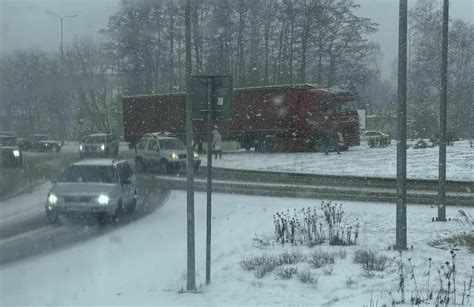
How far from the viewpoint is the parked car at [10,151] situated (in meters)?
37.4

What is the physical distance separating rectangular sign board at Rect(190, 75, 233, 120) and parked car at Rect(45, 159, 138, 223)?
6591 millimetres

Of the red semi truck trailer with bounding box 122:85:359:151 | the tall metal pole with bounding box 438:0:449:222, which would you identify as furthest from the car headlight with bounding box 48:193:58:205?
the red semi truck trailer with bounding box 122:85:359:151

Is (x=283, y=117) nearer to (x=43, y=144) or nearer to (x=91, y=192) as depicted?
(x=43, y=144)

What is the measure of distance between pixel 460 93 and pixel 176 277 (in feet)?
173

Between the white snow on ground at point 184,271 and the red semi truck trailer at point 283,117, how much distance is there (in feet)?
79.5

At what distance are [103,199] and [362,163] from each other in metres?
19.0

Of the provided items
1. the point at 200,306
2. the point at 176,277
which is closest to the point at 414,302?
the point at 200,306

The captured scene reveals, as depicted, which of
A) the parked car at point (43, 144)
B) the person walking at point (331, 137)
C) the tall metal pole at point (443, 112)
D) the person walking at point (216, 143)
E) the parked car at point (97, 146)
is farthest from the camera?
the parked car at point (43, 144)

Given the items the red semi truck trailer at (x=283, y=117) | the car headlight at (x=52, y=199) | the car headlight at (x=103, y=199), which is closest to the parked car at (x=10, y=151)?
the red semi truck trailer at (x=283, y=117)

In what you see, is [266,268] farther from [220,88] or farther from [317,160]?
[317,160]

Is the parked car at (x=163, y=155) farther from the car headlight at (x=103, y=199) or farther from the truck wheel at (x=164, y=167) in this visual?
the car headlight at (x=103, y=199)

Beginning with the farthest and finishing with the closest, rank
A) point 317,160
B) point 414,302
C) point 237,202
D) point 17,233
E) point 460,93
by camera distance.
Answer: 1. point 460,93
2. point 317,160
3. point 237,202
4. point 17,233
5. point 414,302

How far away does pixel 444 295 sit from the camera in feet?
24.0

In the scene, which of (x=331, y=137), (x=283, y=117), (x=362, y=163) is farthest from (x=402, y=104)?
(x=283, y=117)
